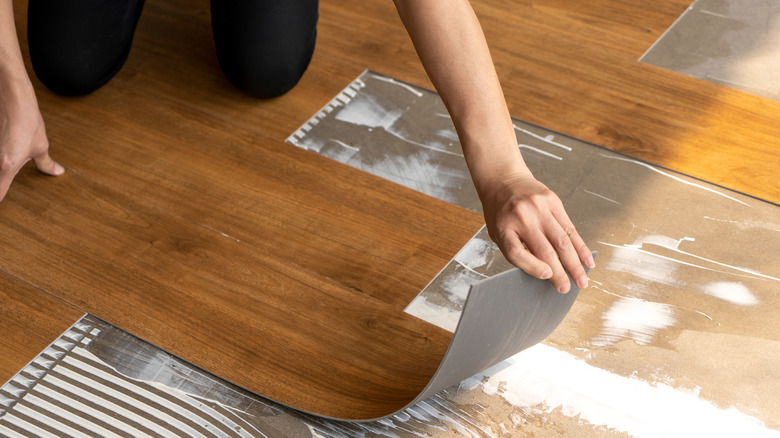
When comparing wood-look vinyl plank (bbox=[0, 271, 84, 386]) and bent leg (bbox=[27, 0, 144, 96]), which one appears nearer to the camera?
wood-look vinyl plank (bbox=[0, 271, 84, 386])

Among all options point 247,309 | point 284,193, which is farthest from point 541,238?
point 284,193

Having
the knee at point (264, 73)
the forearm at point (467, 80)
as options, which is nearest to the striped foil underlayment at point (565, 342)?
the knee at point (264, 73)

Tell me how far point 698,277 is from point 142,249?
3.13 feet

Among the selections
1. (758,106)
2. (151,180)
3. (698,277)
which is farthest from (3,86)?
(758,106)

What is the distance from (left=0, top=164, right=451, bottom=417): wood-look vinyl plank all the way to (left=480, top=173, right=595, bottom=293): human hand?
293mm

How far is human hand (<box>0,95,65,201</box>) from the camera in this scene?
1.34 metres

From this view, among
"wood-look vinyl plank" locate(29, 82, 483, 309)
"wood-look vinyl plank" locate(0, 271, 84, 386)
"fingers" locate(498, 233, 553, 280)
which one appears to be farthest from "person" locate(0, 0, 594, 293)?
"wood-look vinyl plank" locate(0, 271, 84, 386)

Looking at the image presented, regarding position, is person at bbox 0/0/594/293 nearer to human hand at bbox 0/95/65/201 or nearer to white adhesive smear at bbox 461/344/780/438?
human hand at bbox 0/95/65/201

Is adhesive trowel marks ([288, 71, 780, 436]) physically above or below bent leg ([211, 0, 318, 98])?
below

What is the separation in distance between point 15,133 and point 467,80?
81 cm

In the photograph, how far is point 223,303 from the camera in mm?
1236

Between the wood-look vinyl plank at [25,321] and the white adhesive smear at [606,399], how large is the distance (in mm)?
644

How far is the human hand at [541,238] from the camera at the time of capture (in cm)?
93

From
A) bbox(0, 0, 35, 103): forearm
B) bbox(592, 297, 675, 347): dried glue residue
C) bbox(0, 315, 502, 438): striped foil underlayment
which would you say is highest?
bbox(0, 0, 35, 103): forearm
